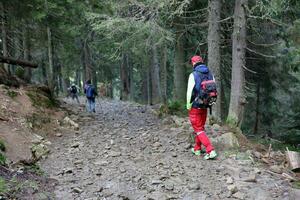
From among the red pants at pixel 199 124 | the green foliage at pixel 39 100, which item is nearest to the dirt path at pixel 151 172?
the red pants at pixel 199 124

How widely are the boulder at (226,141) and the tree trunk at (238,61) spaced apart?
2.15m

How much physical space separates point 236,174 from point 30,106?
24.1 feet

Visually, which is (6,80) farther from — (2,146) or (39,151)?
(2,146)

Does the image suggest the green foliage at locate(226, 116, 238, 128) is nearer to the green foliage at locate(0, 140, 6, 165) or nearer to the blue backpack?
the green foliage at locate(0, 140, 6, 165)

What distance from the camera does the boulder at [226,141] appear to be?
8891 millimetres

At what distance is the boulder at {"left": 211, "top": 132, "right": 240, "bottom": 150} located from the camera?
889cm

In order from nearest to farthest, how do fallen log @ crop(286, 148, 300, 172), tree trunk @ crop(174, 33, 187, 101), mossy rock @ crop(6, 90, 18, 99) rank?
fallen log @ crop(286, 148, 300, 172), mossy rock @ crop(6, 90, 18, 99), tree trunk @ crop(174, 33, 187, 101)

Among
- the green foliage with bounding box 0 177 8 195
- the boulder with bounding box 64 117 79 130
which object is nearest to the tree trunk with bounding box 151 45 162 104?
the boulder with bounding box 64 117 79 130

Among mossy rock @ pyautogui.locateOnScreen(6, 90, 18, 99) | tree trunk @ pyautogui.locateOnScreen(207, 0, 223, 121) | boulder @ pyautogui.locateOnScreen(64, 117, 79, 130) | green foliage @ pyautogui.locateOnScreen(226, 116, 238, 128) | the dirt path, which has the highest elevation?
tree trunk @ pyautogui.locateOnScreen(207, 0, 223, 121)

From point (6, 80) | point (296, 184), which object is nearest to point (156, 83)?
point (6, 80)

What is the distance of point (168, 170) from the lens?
7840mm

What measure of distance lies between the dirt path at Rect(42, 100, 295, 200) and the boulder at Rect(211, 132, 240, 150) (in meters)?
0.53

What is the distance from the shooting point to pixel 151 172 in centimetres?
780

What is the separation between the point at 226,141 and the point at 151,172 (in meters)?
2.13
